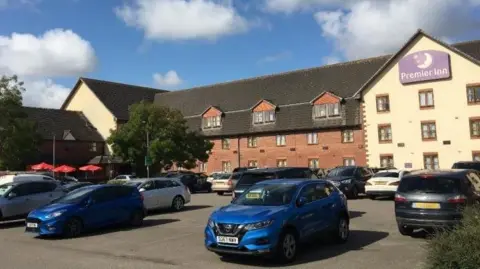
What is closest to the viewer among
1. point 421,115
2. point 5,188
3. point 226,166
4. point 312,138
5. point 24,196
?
point 24,196

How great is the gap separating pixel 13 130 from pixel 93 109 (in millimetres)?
23430

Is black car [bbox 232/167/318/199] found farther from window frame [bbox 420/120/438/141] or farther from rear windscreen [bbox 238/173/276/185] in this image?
window frame [bbox 420/120/438/141]

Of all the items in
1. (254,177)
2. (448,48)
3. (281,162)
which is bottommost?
Answer: (254,177)

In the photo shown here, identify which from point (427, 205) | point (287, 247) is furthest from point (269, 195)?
point (427, 205)

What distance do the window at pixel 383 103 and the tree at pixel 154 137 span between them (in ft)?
55.7

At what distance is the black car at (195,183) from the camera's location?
35356 mm

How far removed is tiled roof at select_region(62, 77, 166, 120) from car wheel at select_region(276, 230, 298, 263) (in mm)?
53238

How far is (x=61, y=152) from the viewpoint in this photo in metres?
55.7

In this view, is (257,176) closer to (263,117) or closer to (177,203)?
(177,203)

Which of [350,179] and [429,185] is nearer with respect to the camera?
[429,185]

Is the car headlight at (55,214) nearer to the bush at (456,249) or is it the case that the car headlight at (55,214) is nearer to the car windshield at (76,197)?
the car windshield at (76,197)

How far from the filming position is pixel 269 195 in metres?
10.7

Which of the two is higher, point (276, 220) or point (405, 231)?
point (276, 220)

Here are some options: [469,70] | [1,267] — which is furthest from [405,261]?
[469,70]
